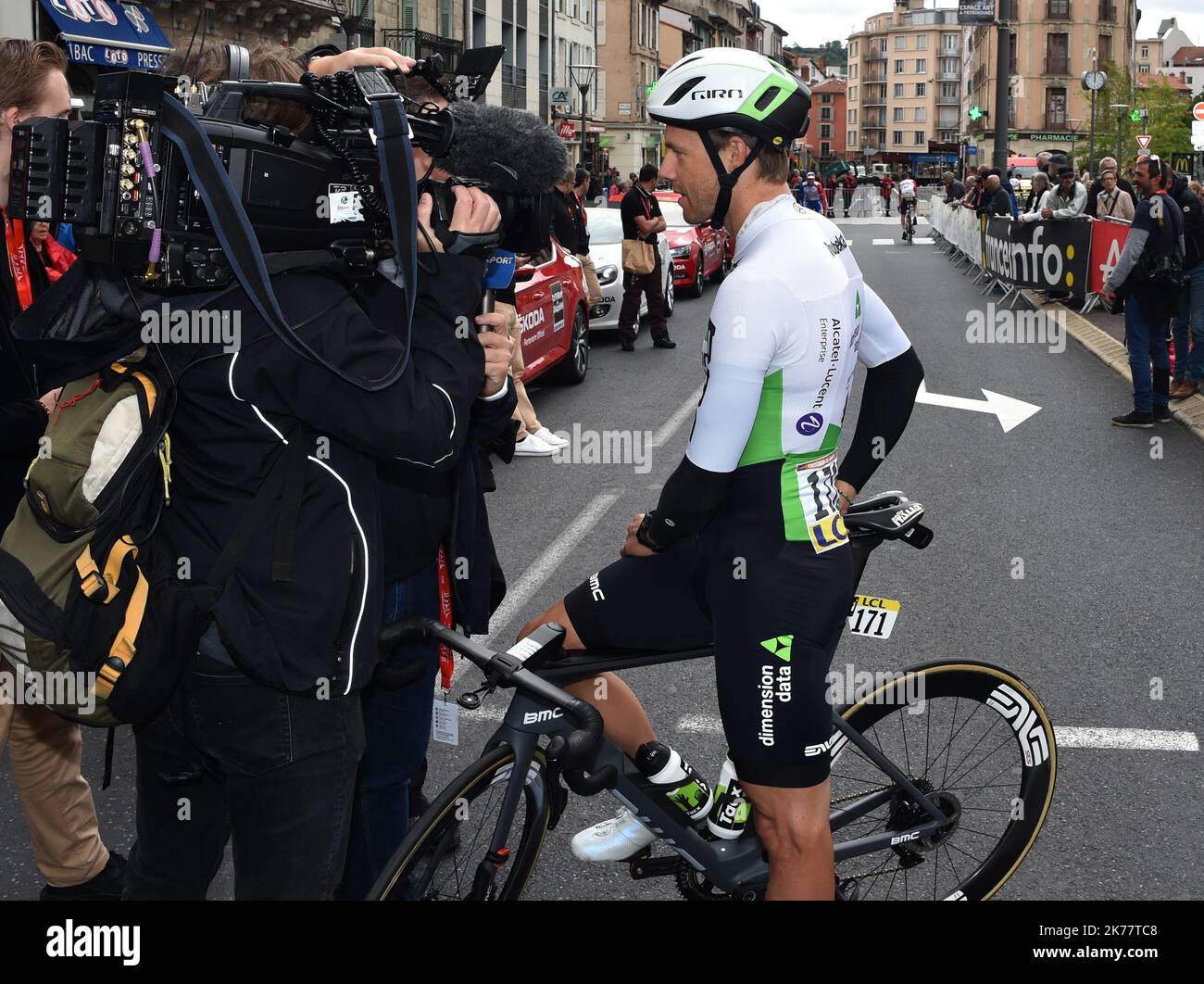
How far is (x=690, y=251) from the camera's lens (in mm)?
21016

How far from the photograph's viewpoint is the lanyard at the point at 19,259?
3227mm

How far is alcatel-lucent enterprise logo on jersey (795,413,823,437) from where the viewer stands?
2.76 metres

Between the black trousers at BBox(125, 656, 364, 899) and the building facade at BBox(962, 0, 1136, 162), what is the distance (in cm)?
9478

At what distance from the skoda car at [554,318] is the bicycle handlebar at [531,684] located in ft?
26.8

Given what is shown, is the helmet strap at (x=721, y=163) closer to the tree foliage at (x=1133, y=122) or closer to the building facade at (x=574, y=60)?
the building facade at (x=574, y=60)

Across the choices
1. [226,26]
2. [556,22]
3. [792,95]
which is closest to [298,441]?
[792,95]

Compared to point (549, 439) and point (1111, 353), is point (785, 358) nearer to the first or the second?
point (549, 439)

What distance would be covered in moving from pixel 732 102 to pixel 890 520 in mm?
1039

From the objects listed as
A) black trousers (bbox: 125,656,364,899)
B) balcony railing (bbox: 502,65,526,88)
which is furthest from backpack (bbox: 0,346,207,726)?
balcony railing (bbox: 502,65,526,88)

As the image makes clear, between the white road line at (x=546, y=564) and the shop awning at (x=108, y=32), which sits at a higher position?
the shop awning at (x=108, y=32)

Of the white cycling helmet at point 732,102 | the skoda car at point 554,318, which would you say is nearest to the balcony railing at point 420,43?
the skoda car at point 554,318

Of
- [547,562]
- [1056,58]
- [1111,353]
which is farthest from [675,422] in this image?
[1056,58]
